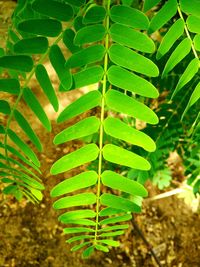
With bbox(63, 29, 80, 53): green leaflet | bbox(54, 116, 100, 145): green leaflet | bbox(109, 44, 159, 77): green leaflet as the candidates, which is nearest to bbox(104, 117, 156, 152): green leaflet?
bbox(54, 116, 100, 145): green leaflet

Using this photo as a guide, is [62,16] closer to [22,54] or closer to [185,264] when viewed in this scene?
[22,54]

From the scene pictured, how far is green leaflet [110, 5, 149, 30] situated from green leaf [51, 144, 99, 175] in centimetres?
29

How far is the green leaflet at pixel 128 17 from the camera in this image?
898mm

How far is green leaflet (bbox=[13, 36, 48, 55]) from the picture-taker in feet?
3.01

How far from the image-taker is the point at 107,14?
91 centimetres

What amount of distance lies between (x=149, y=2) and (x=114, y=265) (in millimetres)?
2080

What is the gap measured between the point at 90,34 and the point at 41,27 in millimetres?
119

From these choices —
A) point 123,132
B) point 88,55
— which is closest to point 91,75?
point 88,55

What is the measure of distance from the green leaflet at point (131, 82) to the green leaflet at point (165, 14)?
0.55 feet

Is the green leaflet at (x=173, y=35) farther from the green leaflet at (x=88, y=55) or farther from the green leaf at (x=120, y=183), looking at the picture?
the green leaf at (x=120, y=183)

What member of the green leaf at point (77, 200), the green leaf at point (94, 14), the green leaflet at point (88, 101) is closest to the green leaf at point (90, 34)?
the green leaf at point (94, 14)

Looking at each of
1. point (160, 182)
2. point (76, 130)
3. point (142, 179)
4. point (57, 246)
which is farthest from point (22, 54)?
point (57, 246)

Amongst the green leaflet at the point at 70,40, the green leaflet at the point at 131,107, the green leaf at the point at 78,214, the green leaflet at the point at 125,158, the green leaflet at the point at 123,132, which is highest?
the green leaflet at the point at 70,40

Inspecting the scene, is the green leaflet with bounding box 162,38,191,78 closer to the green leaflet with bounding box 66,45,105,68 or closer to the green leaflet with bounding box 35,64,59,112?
the green leaflet with bounding box 66,45,105,68
